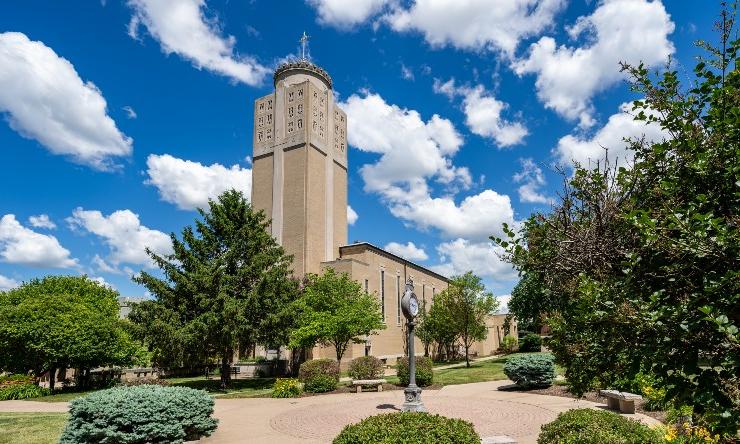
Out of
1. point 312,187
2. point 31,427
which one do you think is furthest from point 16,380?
point 312,187

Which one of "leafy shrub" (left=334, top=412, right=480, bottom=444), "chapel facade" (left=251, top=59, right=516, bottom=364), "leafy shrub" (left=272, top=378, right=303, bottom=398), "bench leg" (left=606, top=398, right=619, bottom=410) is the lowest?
"leafy shrub" (left=272, top=378, right=303, bottom=398)

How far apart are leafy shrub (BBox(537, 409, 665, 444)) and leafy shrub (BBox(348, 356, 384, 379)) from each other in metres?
17.6

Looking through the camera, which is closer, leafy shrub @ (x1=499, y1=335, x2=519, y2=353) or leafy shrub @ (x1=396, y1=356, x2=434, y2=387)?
leafy shrub @ (x1=396, y1=356, x2=434, y2=387)

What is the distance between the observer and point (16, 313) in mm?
25844

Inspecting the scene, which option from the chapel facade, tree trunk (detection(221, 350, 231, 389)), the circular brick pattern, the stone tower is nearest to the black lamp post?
the circular brick pattern

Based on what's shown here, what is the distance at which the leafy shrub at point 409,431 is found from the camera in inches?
241

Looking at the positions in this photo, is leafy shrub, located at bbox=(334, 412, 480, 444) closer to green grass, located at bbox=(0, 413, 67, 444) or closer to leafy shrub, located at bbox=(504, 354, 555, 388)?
green grass, located at bbox=(0, 413, 67, 444)

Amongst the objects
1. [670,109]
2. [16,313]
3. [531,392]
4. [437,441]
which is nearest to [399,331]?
[531,392]

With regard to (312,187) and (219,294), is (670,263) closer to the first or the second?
(219,294)

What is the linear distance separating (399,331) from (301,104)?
25.7 m

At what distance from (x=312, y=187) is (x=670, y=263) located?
1639 inches

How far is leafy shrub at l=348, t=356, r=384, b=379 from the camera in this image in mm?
23953

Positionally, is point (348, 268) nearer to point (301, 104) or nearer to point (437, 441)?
point (301, 104)

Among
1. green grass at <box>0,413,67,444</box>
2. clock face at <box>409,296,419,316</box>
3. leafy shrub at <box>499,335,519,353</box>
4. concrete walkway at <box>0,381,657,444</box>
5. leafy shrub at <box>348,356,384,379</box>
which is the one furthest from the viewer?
leafy shrub at <box>499,335,519,353</box>
